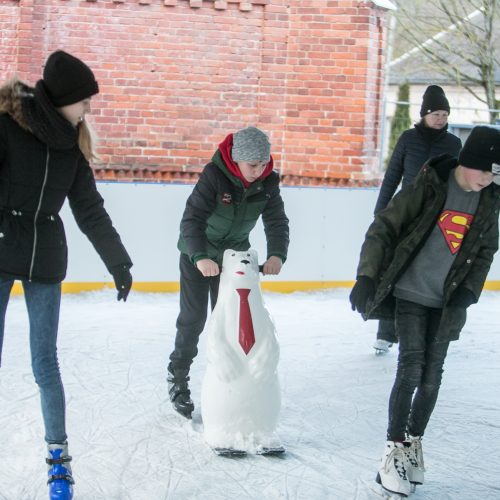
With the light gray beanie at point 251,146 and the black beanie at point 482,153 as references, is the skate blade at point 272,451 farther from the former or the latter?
the black beanie at point 482,153

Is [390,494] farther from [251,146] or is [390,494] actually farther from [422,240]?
[251,146]

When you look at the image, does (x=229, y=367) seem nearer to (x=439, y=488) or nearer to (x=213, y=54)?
(x=439, y=488)

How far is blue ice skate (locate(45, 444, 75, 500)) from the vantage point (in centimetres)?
358

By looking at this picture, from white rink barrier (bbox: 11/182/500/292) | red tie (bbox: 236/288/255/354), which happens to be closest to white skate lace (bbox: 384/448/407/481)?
red tie (bbox: 236/288/255/354)

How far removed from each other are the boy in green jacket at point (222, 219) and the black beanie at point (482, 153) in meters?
0.97

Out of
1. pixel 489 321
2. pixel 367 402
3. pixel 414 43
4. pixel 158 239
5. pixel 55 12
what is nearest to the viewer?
pixel 367 402

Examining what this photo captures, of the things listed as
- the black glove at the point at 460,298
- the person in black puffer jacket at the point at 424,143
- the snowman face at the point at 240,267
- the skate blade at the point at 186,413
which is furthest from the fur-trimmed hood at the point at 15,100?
the person in black puffer jacket at the point at 424,143

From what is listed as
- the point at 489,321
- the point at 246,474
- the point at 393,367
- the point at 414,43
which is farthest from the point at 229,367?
the point at 414,43

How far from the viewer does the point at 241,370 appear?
166 inches

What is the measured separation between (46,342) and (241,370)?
96 cm

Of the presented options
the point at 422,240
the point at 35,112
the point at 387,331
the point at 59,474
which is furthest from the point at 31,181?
the point at 387,331

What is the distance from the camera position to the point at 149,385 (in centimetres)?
566

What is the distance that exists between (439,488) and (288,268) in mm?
5133

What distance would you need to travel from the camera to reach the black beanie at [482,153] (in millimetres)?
3699
